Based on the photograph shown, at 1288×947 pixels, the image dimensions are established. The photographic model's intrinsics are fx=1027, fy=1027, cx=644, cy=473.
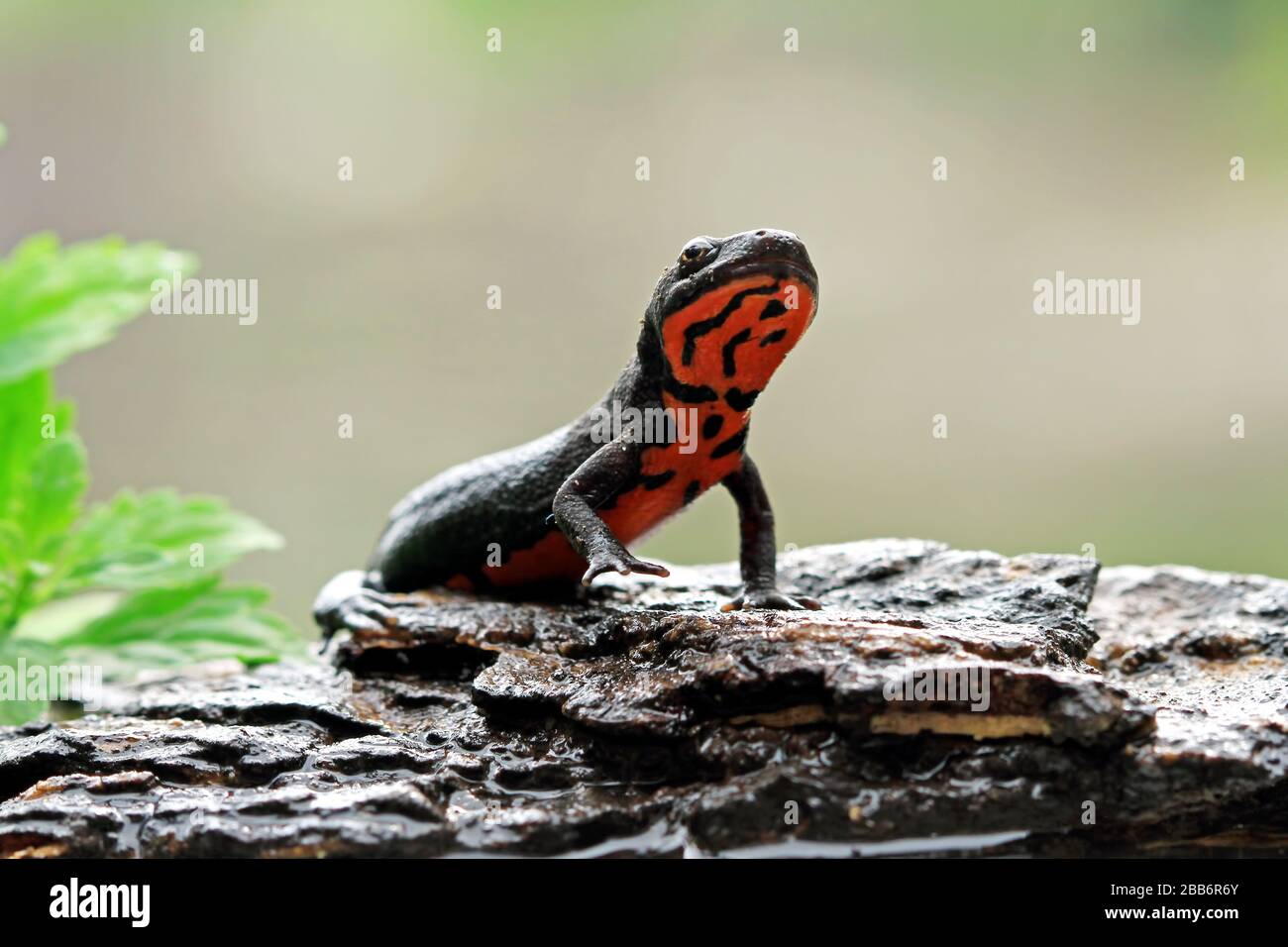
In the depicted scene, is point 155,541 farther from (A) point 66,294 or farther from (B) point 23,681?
(A) point 66,294

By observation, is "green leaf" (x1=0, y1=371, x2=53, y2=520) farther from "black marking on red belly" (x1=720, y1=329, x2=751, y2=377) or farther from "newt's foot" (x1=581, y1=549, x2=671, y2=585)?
"black marking on red belly" (x1=720, y1=329, x2=751, y2=377)

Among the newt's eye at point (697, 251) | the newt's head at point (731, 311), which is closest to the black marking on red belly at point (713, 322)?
the newt's head at point (731, 311)

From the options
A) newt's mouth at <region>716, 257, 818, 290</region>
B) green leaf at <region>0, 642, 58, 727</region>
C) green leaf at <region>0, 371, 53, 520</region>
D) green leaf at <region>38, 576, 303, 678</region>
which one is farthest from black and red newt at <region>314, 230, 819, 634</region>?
green leaf at <region>0, 371, 53, 520</region>

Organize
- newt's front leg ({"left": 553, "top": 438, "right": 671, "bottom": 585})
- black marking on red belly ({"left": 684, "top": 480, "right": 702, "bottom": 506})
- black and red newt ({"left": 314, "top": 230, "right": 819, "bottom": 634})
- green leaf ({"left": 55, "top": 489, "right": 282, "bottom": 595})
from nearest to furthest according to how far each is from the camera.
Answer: black and red newt ({"left": 314, "top": 230, "right": 819, "bottom": 634}) < newt's front leg ({"left": 553, "top": 438, "right": 671, "bottom": 585}) < black marking on red belly ({"left": 684, "top": 480, "right": 702, "bottom": 506}) < green leaf ({"left": 55, "top": 489, "right": 282, "bottom": 595})
